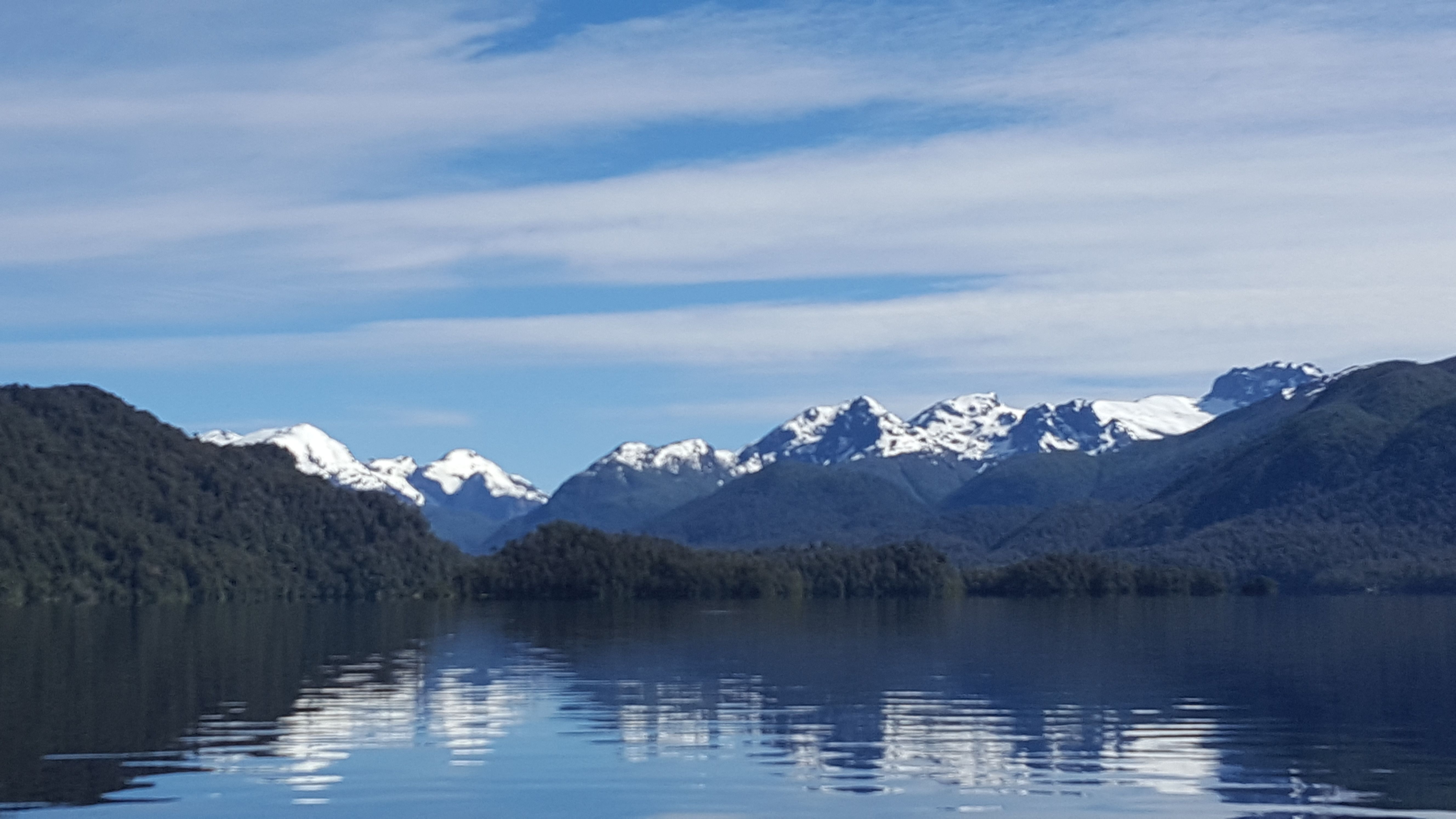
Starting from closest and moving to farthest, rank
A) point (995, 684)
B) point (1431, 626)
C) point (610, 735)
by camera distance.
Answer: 1. point (610, 735)
2. point (995, 684)
3. point (1431, 626)

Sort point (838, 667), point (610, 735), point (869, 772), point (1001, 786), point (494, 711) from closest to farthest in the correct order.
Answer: point (1001, 786)
point (869, 772)
point (610, 735)
point (494, 711)
point (838, 667)

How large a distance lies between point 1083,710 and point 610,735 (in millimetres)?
21541

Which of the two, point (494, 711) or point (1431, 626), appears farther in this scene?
point (1431, 626)

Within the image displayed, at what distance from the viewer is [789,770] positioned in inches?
2170

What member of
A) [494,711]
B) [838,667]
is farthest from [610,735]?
[838,667]

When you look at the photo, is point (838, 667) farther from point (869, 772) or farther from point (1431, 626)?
point (1431, 626)

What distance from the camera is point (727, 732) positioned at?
2611 inches

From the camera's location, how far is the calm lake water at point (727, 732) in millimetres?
49031

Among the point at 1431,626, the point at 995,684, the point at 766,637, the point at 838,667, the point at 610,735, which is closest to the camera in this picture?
the point at 610,735

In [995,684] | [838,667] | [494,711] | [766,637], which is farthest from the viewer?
[766,637]

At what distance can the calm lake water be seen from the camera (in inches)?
1930

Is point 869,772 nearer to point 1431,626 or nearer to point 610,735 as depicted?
point 610,735

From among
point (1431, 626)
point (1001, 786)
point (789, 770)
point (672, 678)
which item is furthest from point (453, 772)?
point (1431, 626)

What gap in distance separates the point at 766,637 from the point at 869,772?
93.7 metres
